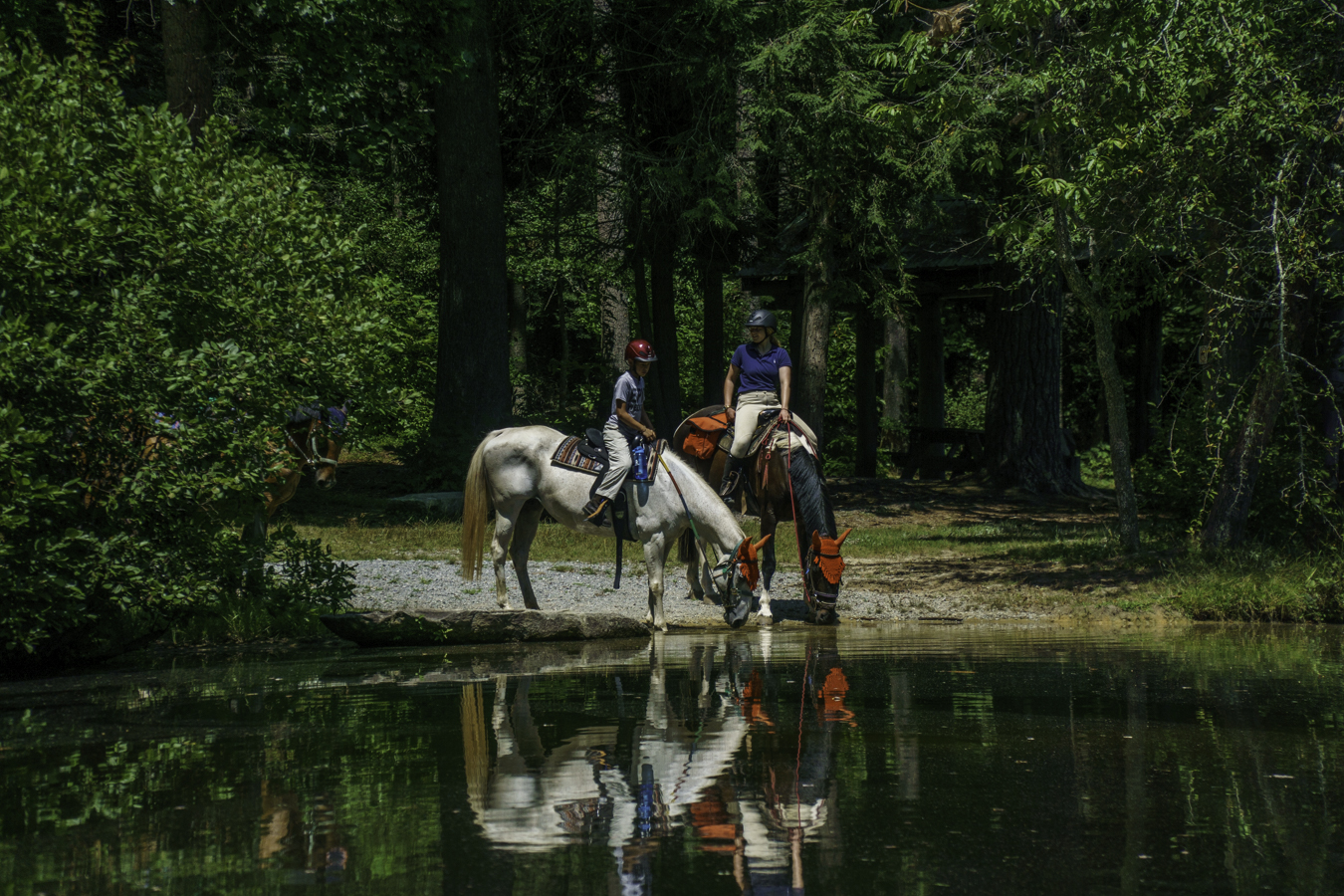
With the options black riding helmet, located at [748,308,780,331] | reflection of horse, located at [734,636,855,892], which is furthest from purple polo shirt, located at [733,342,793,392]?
reflection of horse, located at [734,636,855,892]

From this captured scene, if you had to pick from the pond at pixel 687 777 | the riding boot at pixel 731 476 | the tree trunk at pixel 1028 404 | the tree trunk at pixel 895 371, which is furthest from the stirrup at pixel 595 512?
the tree trunk at pixel 895 371

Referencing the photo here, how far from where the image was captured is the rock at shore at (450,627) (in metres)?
10.4

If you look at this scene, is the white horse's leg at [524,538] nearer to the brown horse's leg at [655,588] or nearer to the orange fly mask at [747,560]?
the brown horse's leg at [655,588]

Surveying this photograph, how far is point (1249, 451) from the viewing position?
44.0ft

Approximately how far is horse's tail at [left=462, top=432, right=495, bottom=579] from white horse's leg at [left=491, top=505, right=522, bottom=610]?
16 centimetres

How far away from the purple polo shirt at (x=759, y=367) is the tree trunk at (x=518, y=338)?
24.5 meters

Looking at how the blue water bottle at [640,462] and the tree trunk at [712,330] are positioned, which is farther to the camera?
the tree trunk at [712,330]

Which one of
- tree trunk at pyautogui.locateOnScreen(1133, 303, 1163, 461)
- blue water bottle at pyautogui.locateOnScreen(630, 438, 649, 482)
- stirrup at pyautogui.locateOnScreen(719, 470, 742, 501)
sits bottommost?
stirrup at pyautogui.locateOnScreen(719, 470, 742, 501)

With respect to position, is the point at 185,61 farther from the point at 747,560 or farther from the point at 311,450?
the point at 747,560

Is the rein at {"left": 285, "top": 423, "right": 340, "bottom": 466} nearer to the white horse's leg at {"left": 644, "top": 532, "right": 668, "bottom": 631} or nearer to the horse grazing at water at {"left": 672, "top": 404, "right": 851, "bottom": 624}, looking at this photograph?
the white horse's leg at {"left": 644, "top": 532, "right": 668, "bottom": 631}

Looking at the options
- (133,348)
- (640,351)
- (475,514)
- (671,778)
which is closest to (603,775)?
(671,778)

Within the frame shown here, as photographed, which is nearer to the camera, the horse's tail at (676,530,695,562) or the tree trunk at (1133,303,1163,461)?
the horse's tail at (676,530,695,562)

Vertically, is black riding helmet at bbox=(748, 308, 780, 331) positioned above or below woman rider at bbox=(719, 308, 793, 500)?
above

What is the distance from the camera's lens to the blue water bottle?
39.0 feet
